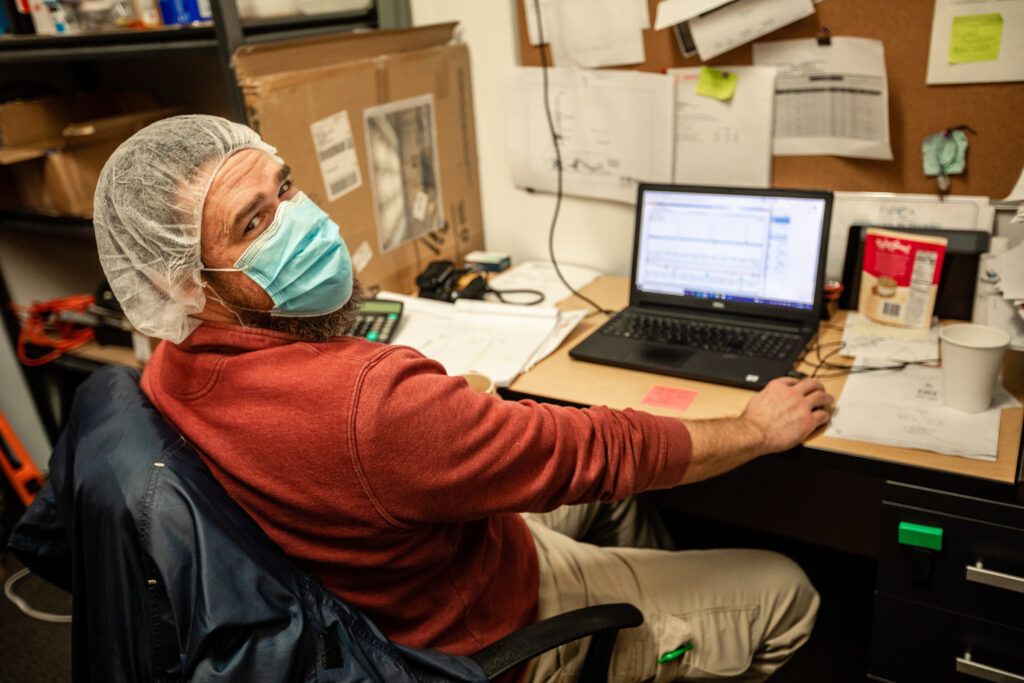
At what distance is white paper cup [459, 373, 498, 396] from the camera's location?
128 cm

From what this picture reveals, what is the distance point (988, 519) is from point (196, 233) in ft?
3.64

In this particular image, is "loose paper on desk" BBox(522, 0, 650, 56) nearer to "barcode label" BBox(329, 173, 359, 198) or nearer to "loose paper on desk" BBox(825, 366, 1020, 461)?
"barcode label" BBox(329, 173, 359, 198)

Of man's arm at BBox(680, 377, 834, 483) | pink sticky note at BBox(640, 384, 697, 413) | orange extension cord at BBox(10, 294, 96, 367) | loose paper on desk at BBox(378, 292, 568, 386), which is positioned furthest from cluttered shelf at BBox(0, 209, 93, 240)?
man's arm at BBox(680, 377, 834, 483)

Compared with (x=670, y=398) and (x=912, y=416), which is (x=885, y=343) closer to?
(x=912, y=416)

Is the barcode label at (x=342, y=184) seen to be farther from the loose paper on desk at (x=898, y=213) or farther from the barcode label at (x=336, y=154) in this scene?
the loose paper on desk at (x=898, y=213)

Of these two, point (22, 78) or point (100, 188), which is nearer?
point (100, 188)

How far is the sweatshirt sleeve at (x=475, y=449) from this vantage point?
0.84 m

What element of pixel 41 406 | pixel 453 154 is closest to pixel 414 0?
pixel 453 154

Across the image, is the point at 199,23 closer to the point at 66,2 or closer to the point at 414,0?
the point at 66,2

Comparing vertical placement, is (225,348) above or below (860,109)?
below

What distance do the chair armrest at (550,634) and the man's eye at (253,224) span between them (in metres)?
0.62

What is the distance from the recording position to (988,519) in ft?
3.38

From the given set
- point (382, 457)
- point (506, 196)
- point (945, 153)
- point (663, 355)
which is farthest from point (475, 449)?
point (506, 196)

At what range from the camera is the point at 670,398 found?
4.32 ft
